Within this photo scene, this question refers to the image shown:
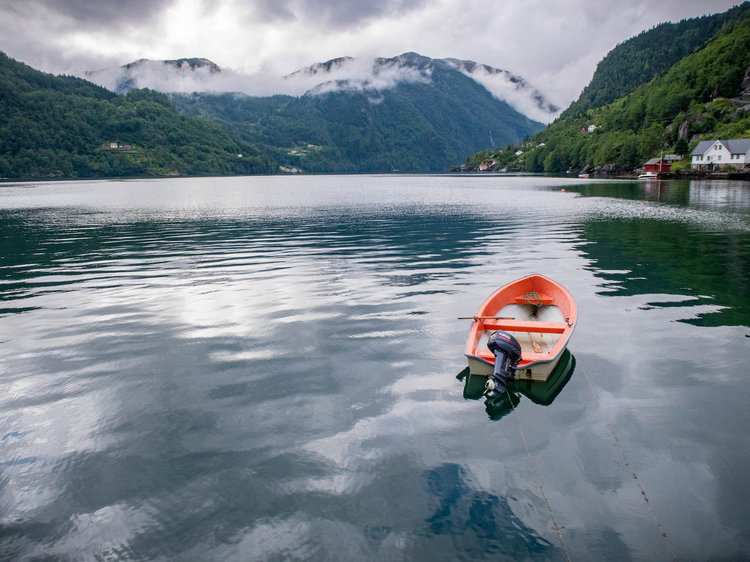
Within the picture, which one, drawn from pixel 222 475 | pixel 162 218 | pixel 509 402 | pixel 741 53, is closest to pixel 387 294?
pixel 509 402

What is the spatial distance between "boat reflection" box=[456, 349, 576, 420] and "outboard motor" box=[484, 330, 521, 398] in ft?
0.87

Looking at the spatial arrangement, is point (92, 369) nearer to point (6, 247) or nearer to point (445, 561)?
point (445, 561)

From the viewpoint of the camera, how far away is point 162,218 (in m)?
57.6

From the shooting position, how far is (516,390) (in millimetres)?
12539

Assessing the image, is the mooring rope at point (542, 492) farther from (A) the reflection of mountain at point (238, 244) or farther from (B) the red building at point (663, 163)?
(B) the red building at point (663, 163)

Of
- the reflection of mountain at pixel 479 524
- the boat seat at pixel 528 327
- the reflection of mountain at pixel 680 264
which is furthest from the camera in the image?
the reflection of mountain at pixel 680 264

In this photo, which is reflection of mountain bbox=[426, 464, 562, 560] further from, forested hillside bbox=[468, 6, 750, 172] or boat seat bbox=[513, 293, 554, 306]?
forested hillside bbox=[468, 6, 750, 172]

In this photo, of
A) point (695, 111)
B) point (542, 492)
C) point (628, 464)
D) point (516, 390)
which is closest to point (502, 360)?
point (516, 390)

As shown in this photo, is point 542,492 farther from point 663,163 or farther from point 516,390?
point 663,163

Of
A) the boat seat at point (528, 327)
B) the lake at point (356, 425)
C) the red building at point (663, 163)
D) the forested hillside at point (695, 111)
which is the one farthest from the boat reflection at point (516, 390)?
the forested hillside at point (695, 111)

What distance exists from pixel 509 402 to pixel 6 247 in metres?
40.7

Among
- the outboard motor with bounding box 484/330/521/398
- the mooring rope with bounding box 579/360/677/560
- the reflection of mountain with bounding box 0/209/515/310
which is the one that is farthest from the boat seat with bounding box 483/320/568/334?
the reflection of mountain with bounding box 0/209/515/310

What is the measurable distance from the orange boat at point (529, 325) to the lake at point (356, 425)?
83cm

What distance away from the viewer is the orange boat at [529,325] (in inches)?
486
